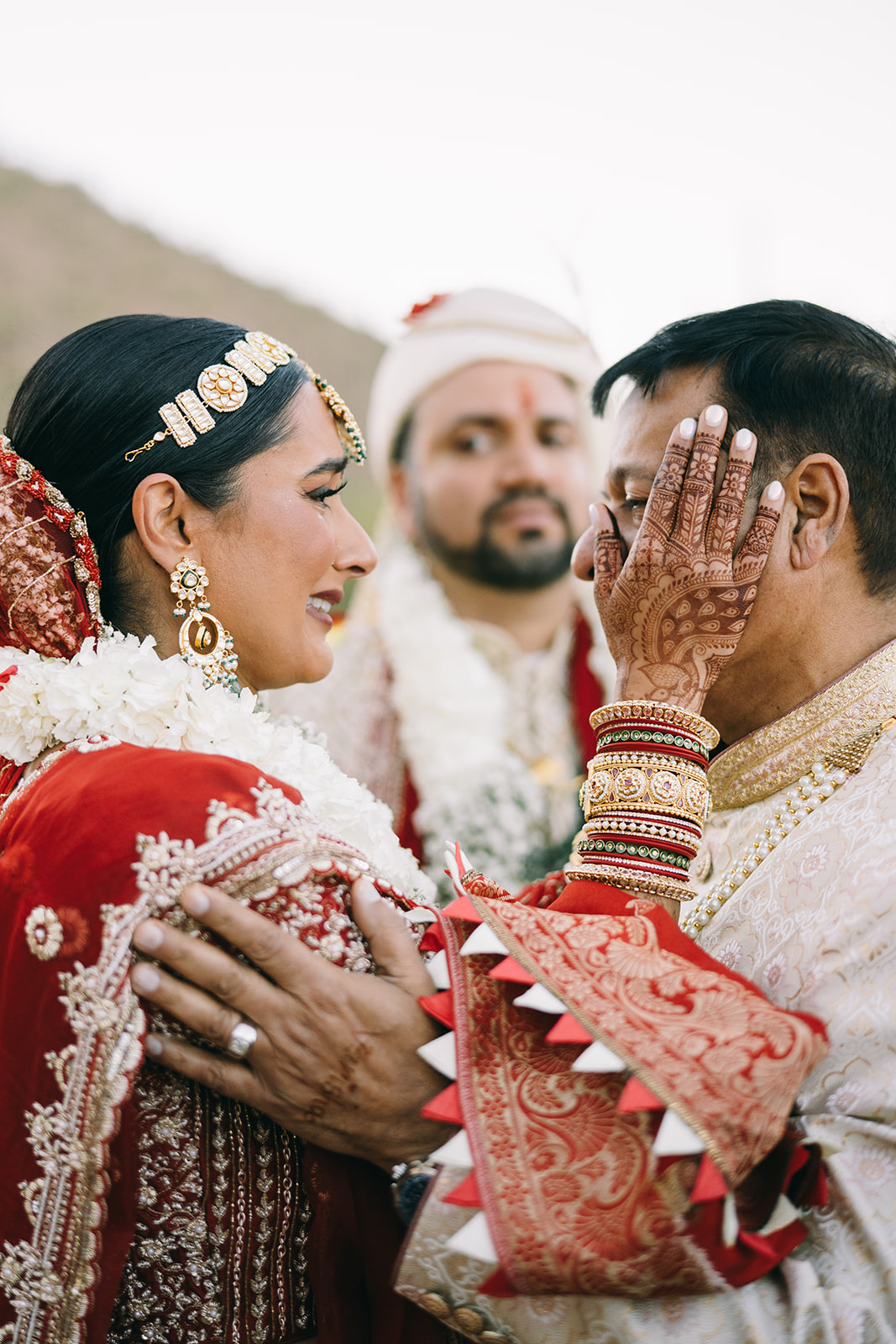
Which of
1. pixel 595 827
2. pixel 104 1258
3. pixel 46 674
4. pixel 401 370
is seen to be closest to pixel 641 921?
pixel 595 827

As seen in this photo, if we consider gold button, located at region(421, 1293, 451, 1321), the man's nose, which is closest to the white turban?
the man's nose

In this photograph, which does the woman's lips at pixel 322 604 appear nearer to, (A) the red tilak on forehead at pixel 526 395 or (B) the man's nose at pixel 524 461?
(B) the man's nose at pixel 524 461

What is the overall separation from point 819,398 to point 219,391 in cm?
113

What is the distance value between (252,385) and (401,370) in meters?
3.76

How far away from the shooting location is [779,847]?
1.89 metres

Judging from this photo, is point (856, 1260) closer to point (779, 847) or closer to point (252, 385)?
point (779, 847)

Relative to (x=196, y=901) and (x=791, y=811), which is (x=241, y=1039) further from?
(x=791, y=811)

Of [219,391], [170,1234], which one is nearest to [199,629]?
[219,391]

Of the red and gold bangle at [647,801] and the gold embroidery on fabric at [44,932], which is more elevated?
the red and gold bangle at [647,801]

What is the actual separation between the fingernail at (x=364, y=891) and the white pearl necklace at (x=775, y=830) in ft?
2.37

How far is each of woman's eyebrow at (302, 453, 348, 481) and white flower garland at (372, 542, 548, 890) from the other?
2680 mm

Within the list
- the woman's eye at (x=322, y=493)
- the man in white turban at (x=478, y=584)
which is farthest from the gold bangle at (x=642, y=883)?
the man in white turban at (x=478, y=584)

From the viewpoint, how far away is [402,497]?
18.7 feet

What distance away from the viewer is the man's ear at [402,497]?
18.4 ft
